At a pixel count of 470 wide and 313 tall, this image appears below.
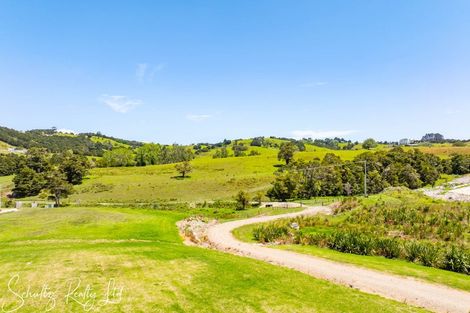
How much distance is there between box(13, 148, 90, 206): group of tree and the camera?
71562 millimetres

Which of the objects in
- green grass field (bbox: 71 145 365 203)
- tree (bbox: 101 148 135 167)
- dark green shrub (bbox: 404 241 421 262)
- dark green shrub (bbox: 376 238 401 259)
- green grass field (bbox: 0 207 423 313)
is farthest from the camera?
tree (bbox: 101 148 135 167)

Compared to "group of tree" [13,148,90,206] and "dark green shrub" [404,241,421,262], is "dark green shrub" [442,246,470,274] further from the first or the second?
"group of tree" [13,148,90,206]

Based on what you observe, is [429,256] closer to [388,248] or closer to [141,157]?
[388,248]

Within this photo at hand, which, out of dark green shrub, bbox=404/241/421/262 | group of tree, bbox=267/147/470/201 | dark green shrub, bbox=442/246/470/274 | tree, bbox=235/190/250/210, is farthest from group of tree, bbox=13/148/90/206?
dark green shrub, bbox=442/246/470/274

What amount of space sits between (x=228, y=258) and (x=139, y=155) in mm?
145336

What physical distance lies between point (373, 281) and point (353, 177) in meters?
59.6

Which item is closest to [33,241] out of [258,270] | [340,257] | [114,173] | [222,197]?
[258,270]

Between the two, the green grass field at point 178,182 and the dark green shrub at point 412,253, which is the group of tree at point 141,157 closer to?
the green grass field at point 178,182

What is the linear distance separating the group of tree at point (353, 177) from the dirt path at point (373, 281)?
44.9m

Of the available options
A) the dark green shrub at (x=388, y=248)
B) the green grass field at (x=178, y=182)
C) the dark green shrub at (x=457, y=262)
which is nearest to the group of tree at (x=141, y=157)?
the green grass field at (x=178, y=182)

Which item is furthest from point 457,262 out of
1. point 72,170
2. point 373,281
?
point 72,170

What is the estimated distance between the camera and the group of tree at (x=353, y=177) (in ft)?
236

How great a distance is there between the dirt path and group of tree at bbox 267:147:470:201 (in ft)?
147

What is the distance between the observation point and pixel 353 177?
74.8 m
